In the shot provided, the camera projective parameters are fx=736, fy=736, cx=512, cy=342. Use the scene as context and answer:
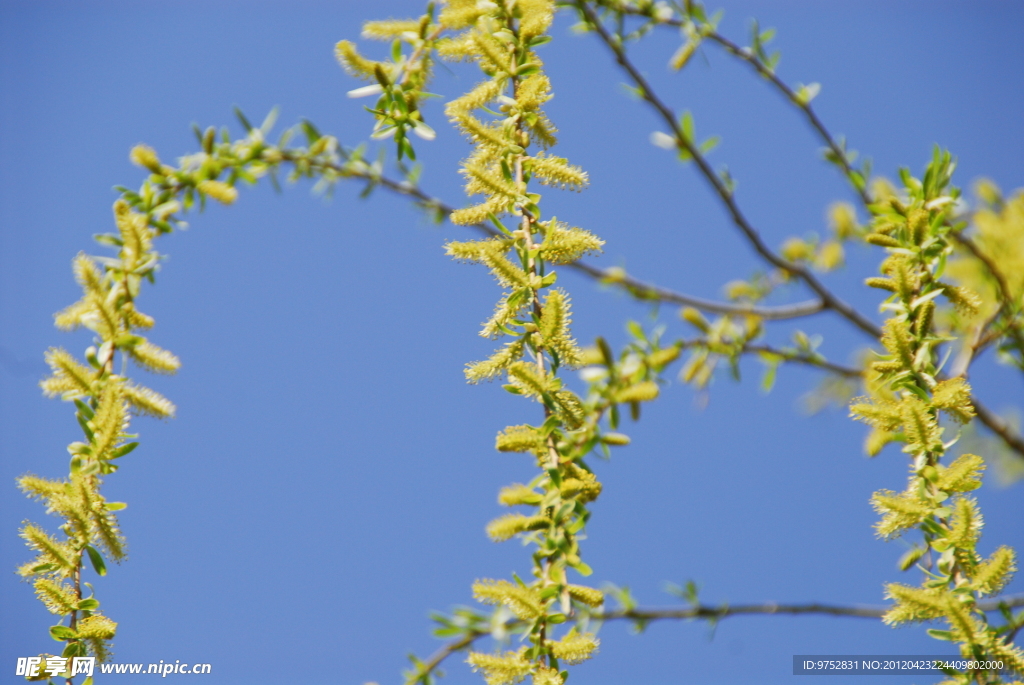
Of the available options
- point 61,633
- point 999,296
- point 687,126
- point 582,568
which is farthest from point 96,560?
point 999,296

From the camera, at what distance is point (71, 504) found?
78cm

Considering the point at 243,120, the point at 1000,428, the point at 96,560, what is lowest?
the point at 96,560

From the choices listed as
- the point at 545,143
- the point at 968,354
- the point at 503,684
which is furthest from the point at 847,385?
the point at 503,684

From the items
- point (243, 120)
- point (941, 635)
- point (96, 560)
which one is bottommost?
point (941, 635)

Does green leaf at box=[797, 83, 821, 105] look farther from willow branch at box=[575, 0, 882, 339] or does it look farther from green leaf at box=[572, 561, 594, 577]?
green leaf at box=[572, 561, 594, 577]

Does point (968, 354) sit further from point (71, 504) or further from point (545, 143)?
point (71, 504)

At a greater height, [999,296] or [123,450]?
[999,296]

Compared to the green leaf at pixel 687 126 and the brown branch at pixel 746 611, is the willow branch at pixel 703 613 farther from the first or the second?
the green leaf at pixel 687 126


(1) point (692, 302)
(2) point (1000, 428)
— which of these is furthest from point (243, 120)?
(2) point (1000, 428)

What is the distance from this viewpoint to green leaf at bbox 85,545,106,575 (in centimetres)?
81

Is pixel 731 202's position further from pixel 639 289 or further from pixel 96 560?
pixel 96 560

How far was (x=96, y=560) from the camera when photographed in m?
0.81

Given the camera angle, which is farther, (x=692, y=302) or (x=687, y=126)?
(x=692, y=302)

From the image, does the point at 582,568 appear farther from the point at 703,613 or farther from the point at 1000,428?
the point at 1000,428
